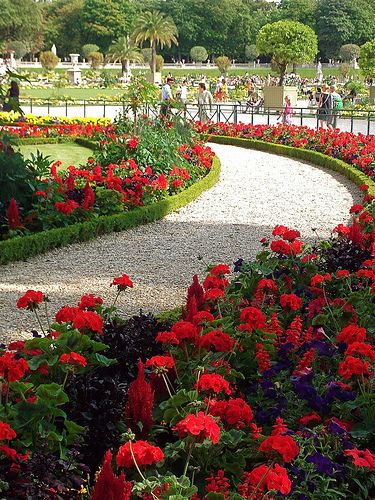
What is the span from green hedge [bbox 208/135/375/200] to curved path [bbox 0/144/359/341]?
219 mm

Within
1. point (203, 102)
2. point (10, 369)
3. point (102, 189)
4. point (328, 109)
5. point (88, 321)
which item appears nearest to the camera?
point (10, 369)

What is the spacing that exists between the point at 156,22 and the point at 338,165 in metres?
48.0

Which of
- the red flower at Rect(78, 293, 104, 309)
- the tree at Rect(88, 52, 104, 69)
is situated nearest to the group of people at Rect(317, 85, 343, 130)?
the red flower at Rect(78, 293, 104, 309)

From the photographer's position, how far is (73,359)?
10.4 ft

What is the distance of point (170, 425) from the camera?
3.04m

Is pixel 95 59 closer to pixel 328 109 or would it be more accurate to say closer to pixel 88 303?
pixel 328 109

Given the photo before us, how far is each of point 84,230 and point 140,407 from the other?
4699mm

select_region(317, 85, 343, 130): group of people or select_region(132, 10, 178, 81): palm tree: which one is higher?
select_region(132, 10, 178, 81): palm tree

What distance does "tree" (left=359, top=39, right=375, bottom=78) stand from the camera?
32.6 meters

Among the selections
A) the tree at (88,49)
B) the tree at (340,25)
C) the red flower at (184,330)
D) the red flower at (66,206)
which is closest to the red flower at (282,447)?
the red flower at (184,330)

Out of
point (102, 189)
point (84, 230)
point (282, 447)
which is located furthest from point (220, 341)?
point (102, 189)

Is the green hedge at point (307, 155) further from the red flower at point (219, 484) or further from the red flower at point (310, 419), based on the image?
the red flower at point (219, 484)

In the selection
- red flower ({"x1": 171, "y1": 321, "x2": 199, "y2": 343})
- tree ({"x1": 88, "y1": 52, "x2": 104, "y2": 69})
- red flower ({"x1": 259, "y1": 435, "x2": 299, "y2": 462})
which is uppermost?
tree ({"x1": 88, "y1": 52, "x2": 104, "y2": 69})

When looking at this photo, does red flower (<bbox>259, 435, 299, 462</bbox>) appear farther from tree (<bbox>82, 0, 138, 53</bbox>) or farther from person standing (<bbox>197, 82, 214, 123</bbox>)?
tree (<bbox>82, 0, 138, 53</bbox>)
